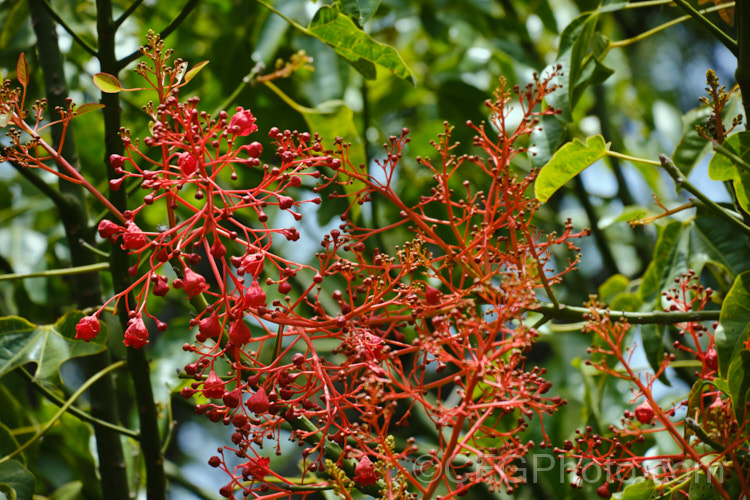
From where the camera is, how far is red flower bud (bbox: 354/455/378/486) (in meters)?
0.95

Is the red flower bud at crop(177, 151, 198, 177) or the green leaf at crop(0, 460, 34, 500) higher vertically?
the red flower bud at crop(177, 151, 198, 177)

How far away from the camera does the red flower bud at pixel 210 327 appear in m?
0.92

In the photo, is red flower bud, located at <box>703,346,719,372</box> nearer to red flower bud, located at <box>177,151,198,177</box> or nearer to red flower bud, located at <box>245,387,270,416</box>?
red flower bud, located at <box>245,387,270,416</box>

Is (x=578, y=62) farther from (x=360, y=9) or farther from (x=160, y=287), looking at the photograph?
(x=160, y=287)

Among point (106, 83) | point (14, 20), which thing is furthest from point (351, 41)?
point (14, 20)

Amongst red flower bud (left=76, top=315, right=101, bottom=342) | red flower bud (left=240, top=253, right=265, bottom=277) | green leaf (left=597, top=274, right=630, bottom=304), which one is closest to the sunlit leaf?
green leaf (left=597, top=274, right=630, bottom=304)

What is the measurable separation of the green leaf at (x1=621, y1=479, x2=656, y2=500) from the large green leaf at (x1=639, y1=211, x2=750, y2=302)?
1.39 ft

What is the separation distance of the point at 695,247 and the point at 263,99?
1.18 m

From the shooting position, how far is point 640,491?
105 centimetres

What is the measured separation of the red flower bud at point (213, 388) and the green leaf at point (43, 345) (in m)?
0.36

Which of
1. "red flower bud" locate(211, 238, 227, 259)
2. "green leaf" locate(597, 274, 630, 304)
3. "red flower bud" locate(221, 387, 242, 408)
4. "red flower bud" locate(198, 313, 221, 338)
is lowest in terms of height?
"red flower bud" locate(221, 387, 242, 408)

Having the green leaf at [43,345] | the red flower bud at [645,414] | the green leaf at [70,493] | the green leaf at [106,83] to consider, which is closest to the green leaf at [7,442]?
the green leaf at [43,345]

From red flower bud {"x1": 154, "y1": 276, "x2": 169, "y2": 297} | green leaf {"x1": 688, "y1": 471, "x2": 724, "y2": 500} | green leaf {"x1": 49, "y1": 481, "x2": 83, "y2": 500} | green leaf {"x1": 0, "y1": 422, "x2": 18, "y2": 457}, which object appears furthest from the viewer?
green leaf {"x1": 49, "y1": 481, "x2": 83, "y2": 500}

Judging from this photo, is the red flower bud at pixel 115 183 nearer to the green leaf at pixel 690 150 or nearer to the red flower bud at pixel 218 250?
the red flower bud at pixel 218 250
